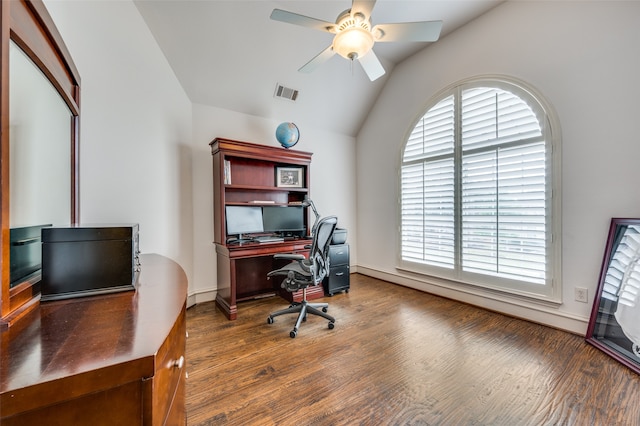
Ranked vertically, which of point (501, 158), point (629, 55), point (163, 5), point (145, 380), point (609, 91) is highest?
point (163, 5)

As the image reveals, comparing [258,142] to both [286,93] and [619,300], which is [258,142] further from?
[619,300]

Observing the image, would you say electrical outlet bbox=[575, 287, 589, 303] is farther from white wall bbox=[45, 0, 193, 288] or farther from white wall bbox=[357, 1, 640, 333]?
white wall bbox=[45, 0, 193, 288]

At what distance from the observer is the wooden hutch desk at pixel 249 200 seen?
9.13ft

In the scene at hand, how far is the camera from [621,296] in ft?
6.31

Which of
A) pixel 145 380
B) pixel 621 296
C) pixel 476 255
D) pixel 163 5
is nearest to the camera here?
pixel 145 380

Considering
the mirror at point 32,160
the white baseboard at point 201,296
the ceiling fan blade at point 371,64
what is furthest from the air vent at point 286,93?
the white baseboard at point 201,296

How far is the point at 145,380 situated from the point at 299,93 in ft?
11.4

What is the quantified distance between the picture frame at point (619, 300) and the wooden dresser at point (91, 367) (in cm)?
283

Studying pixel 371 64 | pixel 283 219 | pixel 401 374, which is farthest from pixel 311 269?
pixel 371 64

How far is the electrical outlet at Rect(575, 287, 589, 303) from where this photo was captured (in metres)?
2.19

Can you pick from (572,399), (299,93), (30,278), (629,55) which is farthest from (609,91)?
(30,278)

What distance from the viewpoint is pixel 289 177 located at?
11.6 ft

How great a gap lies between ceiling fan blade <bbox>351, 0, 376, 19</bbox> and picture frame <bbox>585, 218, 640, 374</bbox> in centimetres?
250

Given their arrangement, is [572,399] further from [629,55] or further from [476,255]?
[629,55]
